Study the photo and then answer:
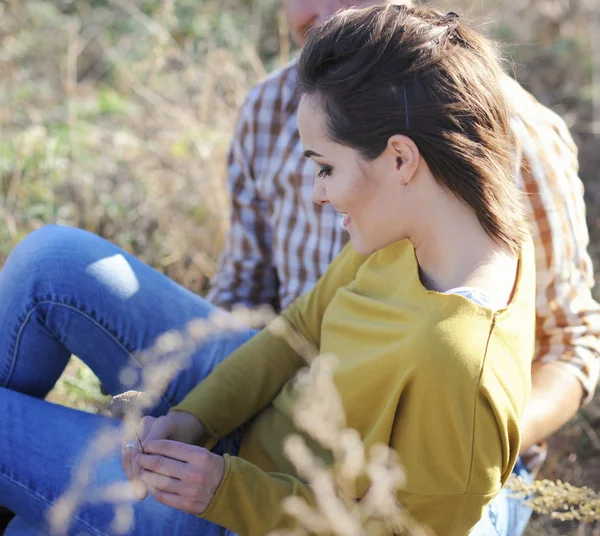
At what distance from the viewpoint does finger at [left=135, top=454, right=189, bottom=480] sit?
1217 millimetres

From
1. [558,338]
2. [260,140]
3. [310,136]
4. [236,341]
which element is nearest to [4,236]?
[260,140]

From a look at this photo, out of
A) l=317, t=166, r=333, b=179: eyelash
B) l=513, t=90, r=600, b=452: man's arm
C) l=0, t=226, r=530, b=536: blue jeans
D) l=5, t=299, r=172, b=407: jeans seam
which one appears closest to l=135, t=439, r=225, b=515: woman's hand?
l=0, t=226, r=530, b=536: blue jeans

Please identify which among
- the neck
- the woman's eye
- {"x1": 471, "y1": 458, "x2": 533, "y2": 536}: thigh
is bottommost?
{"x1": 471, "y1": 458, "x2": 533, "y2": 536}: thigh

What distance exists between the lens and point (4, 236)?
2717 mm

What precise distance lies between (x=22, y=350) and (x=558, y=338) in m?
1.09

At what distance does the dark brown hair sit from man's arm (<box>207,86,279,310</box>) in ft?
2.85

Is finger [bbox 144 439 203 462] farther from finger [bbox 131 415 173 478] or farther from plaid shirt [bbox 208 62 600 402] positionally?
plaid shirt [bbox 208 62 600 402]

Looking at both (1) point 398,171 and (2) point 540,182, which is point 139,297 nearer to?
(1) point 398,171

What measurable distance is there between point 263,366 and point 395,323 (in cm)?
40

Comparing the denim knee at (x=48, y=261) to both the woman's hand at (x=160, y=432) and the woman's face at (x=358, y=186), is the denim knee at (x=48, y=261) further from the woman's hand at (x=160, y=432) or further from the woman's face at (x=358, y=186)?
the woman's face at (x=358, y=186)

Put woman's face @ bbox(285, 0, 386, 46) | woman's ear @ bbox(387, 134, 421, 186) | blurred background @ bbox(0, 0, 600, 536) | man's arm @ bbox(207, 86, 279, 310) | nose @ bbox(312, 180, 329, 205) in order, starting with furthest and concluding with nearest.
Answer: blurred background @ bbox(0, 0, 600, 536) < man's arm @ bbox(207, 86, 279, 310) < woman's face @ bbox(285, 0, 386, 46) < nose @ bbox(312, 180, 329, 205) < woman's ear @ bbox(387, 134, 421, 186)

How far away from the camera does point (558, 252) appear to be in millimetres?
1519

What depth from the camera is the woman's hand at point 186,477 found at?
1.21m

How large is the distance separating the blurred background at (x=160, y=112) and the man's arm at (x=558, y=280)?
0.52 meters
